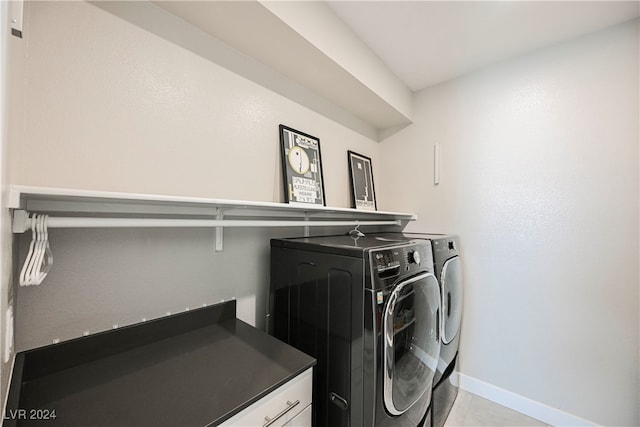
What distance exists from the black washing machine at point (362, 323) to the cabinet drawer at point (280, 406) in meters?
0.21

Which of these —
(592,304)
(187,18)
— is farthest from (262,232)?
(592,304)

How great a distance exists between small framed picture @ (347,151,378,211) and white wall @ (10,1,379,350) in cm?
94

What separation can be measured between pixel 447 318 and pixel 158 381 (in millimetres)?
1732

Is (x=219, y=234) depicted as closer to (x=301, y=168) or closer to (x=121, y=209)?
(x=121, y=209)

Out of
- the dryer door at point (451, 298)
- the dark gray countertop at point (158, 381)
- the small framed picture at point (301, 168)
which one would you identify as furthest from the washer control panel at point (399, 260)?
the small framed picture at point (301, 168)

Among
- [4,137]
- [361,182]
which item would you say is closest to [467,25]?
[361,182]

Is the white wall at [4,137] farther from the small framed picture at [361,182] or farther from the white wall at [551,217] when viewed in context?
the white wall at [551,217]

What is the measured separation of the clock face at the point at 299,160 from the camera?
1.75 m

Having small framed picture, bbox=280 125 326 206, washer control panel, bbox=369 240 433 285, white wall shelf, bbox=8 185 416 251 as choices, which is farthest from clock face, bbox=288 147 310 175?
washer control panel, bbox=369 240 433 285

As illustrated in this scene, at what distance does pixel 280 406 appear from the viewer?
36.3 inches

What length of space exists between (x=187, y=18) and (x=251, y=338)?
Result: 1.63 m

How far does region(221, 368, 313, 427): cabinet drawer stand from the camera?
0.81 m

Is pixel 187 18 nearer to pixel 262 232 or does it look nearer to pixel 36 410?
pixel 262 232

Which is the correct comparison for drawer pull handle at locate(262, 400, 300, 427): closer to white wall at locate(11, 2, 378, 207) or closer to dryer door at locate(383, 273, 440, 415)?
dryer door at locate(383, 273, 440, 415)
